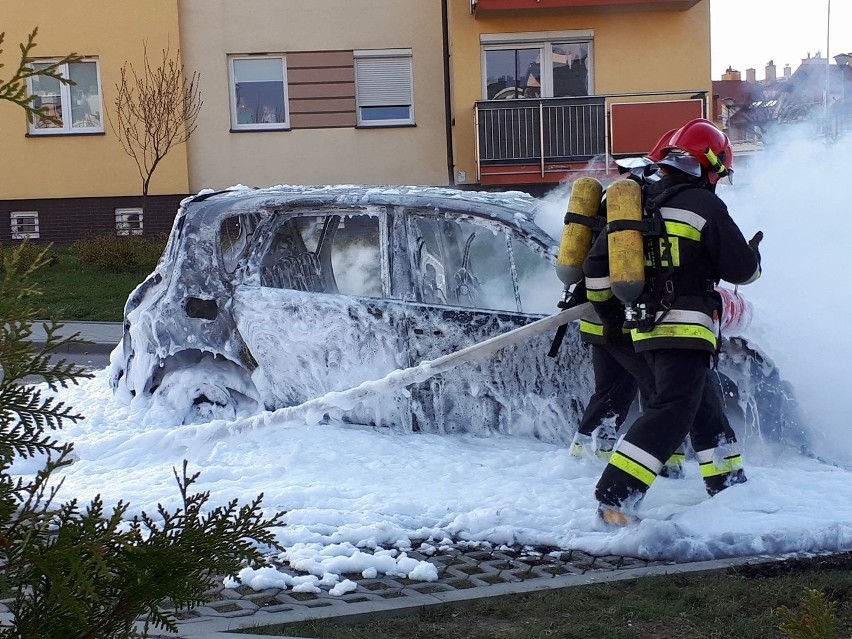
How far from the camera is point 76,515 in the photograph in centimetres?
214

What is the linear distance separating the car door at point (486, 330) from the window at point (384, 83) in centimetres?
1479

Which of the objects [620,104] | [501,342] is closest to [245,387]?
[501,342]

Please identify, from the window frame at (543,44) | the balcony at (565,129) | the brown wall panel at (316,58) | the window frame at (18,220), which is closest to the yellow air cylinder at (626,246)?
the balcony at (565,129)

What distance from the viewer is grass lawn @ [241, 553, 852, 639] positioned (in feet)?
11.5

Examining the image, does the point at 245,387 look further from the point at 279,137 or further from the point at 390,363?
the point at 279,137

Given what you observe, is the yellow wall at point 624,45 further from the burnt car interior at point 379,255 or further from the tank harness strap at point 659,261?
the tank harness strap at point 659,261

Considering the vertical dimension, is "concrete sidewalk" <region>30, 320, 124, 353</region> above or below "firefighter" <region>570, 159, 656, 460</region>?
below

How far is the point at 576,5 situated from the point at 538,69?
1.51m

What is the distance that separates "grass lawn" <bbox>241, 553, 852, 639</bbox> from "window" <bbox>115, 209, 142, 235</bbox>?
17.8 meters

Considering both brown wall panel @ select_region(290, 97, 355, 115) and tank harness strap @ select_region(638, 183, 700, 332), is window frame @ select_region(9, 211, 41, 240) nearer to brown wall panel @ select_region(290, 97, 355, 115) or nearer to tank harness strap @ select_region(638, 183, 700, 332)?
brown wall panel @ select_region(290, 97, 355, 115)

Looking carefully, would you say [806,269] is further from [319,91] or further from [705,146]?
[319,91]

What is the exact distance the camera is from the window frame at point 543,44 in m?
20.0

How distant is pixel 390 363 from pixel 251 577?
2.30 metres

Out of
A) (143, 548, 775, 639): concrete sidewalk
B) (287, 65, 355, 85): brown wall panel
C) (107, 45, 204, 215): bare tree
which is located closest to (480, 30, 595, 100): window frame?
(287, 65, 355, 85): brown wall panel
